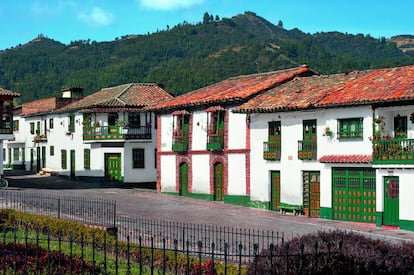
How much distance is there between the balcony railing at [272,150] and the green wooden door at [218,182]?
4.46 meters

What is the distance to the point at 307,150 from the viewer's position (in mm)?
32344

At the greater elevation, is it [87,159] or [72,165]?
[87,159]

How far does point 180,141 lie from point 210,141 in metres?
3.28

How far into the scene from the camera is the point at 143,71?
574 ft

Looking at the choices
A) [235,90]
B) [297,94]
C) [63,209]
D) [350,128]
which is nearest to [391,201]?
[350,128]

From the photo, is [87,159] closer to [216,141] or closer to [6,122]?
[6,122]

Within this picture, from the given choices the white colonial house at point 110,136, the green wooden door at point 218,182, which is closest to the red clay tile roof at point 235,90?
the green wooden door at point 218,182

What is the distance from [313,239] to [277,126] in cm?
2134

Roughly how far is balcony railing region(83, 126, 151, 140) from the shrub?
3590 cm

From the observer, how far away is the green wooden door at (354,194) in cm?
2905

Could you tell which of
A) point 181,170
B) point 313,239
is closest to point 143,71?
point 181,170

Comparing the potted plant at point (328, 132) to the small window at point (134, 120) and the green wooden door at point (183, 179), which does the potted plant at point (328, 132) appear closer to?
the green wooden door at point (183, 179)

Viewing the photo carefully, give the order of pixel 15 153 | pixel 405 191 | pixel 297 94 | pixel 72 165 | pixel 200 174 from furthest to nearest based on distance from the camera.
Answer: pixel 15 153 < pixel 72 165 < pixel 200 174 < pixel 297 94 < pixel 405 191

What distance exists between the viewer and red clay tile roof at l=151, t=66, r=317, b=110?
37.4 metres
